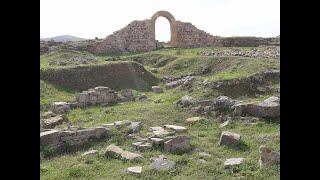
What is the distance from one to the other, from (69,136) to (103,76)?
26.3 feet

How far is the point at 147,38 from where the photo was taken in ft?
88.0

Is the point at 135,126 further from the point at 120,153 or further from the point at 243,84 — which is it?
the point at 243,84

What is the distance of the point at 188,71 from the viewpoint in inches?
704

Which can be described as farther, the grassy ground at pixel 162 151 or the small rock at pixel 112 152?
the small rock at pixel 112 152

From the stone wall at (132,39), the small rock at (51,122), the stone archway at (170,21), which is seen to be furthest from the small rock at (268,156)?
the stone archway at (170,21)

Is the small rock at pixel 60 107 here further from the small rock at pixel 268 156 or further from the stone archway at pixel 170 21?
the stone archway at pixel 170 21

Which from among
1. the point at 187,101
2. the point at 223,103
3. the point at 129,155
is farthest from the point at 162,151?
the point at 187,101

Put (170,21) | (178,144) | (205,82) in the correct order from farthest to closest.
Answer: (170,21) → (205,82) → (178,144)

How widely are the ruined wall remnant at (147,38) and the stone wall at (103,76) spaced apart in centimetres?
806

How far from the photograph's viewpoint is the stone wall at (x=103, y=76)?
15387 millimetres

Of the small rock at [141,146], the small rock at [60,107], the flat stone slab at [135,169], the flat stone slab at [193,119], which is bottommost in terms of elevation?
the flat stone slab at [135,169]
